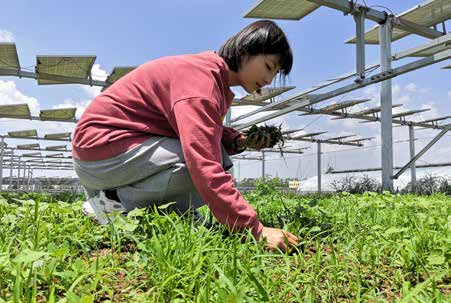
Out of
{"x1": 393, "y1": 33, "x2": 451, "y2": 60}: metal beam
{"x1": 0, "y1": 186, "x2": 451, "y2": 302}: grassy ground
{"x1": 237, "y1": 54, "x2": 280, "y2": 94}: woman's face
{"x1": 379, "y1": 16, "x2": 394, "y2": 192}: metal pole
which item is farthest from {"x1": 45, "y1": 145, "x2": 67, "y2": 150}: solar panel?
{"x1": 237, "y1": 54, "x2": 280, "y2": 94}: woman's face

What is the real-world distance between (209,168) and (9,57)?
19.1 feet

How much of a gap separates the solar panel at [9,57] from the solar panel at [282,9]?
139 inches

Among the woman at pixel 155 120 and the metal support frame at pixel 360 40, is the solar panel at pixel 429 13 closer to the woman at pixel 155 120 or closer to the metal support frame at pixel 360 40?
the metal support frame at pixel 360 40

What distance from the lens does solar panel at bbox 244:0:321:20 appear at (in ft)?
17.1

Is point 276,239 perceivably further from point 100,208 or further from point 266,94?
point 266,94

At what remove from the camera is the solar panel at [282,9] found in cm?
521

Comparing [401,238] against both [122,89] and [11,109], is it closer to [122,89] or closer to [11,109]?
[122,89]

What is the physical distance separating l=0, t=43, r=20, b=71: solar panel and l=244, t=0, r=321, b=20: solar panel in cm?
354

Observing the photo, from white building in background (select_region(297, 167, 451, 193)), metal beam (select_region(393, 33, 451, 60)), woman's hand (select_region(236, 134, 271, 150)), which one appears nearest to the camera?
woman's hand (select_region(236, 134, 271, 150))

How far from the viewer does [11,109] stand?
9.01m

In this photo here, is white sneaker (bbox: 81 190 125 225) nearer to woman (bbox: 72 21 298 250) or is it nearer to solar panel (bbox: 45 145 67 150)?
woman (bbox: 72 21 298 250)

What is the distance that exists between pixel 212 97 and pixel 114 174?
1.84ft

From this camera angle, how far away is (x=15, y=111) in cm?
915

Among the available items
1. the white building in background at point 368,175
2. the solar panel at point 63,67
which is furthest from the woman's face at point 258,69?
the white building in background at point 368,175
